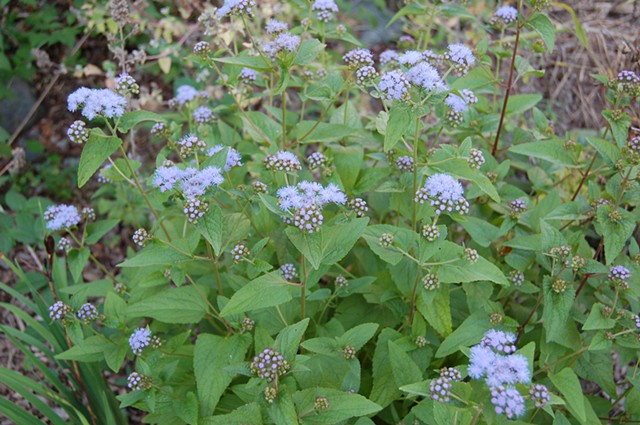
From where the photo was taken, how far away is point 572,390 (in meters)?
2.86

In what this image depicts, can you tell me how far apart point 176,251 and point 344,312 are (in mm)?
1242

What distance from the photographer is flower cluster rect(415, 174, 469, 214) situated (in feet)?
9.75

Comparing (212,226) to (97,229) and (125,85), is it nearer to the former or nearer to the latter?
(125,85)

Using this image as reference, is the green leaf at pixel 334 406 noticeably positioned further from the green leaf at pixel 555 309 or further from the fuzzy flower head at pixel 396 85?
the fuzzy flower head at pixel 396 85

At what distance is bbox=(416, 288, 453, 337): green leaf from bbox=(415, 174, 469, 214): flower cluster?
0.52m

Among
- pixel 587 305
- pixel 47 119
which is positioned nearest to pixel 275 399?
pixel 587 305

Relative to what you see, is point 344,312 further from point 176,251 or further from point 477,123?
point 477,123

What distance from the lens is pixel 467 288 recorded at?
349 cm

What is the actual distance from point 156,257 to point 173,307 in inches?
20.6

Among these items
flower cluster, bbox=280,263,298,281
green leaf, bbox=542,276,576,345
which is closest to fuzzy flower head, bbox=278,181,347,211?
flower cluster, bbox=280,263,298,281

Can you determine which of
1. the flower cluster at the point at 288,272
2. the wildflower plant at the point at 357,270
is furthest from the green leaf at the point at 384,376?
the flower cluster at the point at 288,272

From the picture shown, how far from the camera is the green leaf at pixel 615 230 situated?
3.27 metres

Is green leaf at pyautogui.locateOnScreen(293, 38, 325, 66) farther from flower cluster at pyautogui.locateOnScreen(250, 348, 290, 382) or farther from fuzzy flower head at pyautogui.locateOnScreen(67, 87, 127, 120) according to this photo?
flower cluster at pyautogui.locateOnScreen(250, 348, 290, 382)

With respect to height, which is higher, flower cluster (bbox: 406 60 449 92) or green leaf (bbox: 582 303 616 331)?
flower cluster (bbox: 406 60 449 92)
